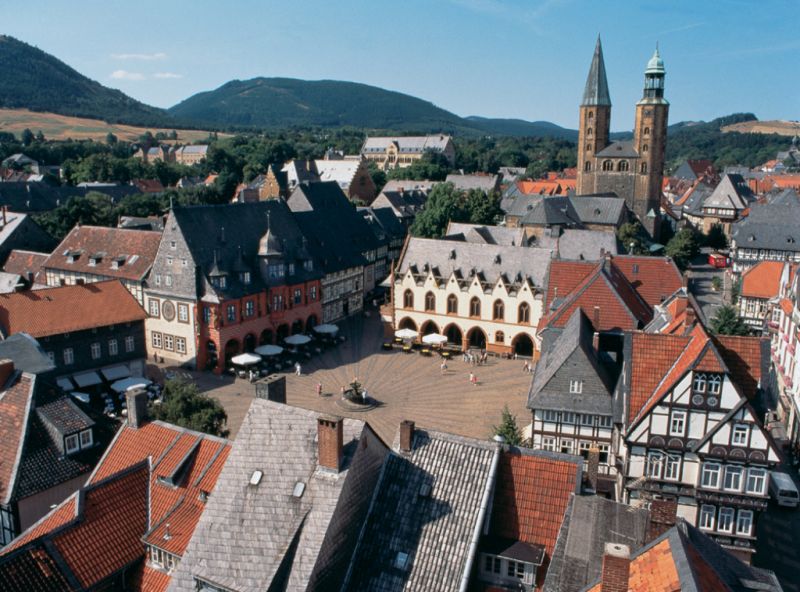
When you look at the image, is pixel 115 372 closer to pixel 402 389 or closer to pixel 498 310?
pixel 402 389

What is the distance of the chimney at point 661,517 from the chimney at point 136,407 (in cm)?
1902

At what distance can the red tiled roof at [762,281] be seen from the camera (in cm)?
6281

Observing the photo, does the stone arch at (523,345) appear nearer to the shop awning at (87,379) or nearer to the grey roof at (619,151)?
the shop awning at (87,379)

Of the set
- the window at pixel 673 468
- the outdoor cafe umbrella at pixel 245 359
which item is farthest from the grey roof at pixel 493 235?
the window at pixel 673 468

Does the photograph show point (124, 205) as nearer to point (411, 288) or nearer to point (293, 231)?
point (293, 231)

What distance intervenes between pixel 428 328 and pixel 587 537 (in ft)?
150

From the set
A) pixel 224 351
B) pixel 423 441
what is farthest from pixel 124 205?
pixel 423 441

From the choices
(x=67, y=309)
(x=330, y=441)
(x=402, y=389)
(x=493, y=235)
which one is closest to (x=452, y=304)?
(x=402, y=389)

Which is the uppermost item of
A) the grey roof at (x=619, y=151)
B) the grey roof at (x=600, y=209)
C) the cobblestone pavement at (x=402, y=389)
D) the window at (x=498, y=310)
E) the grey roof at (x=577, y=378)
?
the grey roof at (x=619, y=151)

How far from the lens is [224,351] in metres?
55.7

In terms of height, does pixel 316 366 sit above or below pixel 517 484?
below

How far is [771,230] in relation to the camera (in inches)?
3324

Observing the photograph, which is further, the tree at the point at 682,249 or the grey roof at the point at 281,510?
the tree at the point at 682,249

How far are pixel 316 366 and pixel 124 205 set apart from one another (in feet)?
173
